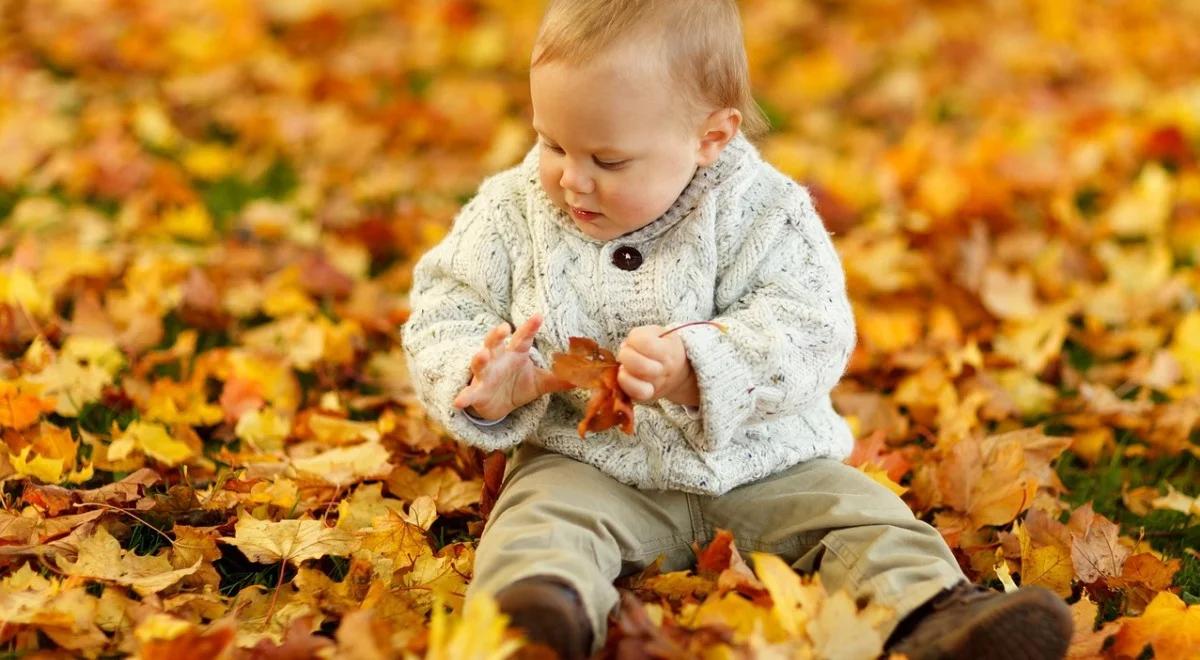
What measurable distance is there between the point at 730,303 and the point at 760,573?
1.63ft

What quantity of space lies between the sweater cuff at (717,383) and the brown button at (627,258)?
0.64ft

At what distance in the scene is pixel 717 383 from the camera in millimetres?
1869

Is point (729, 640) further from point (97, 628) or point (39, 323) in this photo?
point (39, 323)

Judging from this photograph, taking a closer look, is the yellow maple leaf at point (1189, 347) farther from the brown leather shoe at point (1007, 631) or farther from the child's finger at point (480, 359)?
the child's finger at point (480, 359)

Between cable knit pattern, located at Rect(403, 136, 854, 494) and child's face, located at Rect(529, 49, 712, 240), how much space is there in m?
0.07

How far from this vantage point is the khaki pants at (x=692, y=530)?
71.6 inches

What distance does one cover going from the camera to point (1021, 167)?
4.04m

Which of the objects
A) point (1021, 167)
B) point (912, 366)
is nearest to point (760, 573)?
point (912, 366)

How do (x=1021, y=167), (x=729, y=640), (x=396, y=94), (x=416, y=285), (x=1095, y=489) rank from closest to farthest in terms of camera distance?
1. (x=729, y=640)
2. (x=416, y=285)
3. (x=1095, y=489)
4. (x=1021, y=167)
5. (x=396, y=94)

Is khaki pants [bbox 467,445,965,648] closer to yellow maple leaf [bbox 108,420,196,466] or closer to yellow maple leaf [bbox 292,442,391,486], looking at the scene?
yellow maple leaf [bbox 292,442,391,486]

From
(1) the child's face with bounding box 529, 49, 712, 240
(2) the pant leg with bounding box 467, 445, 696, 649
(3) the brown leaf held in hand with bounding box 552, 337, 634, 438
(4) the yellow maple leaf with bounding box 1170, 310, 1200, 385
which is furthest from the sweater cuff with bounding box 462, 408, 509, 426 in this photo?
(4) the yellow maple leaf with bounding box 1170, 310, 1200, 385

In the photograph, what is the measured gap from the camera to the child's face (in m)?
1.84

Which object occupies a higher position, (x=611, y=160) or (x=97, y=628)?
(x=611, y=160)

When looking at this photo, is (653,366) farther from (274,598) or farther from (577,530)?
(274,598)
